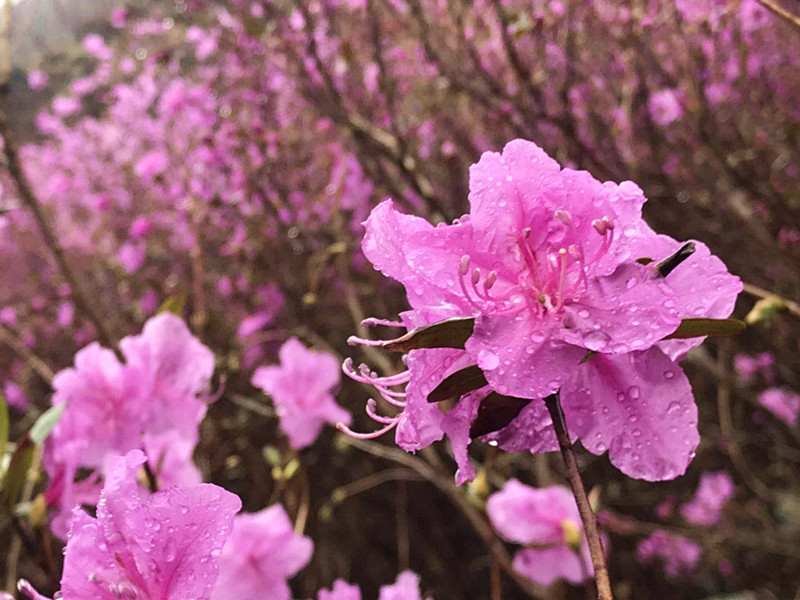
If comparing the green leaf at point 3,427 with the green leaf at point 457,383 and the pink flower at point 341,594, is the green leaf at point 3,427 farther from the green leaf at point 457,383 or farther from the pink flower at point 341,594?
the green leaf at point 457,383

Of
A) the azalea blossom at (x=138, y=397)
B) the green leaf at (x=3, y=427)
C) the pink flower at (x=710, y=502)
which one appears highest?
the green leaf at (x=3, y=427)

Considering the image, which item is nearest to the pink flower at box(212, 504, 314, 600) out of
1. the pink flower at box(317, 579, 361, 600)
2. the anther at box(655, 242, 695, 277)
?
the pink flower at box(317, 579, 361, 600)

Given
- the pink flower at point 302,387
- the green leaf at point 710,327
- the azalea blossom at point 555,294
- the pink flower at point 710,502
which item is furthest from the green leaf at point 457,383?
the pink flower at point 710,502

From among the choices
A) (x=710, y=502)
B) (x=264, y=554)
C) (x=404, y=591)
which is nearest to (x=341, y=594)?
(x=404, y=591)

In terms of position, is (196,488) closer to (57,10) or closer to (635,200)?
(635,200)

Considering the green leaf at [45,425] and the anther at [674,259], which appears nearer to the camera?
the anther at [674,259]

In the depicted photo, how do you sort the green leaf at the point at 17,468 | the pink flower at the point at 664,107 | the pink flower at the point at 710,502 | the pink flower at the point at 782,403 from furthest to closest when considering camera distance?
the pink flower at the point at 710,502
the pink flower at the point at 664,107
the pink flower at the point at 782,403
the green leaf at the point at 17,468

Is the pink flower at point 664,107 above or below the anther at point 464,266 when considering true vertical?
below
